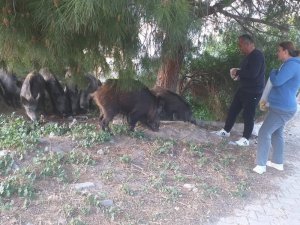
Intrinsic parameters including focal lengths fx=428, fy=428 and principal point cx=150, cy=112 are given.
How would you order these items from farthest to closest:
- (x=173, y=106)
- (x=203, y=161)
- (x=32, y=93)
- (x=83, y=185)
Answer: (x=32, y=93) < (x=173, y=106) < (x=203, y=161) < (x=83, y=185)

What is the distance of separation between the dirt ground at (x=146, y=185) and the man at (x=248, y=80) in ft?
1.88

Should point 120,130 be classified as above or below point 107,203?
above

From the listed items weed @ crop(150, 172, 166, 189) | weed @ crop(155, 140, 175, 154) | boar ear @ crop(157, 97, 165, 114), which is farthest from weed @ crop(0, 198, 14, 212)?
boar ear @ crop(157, 97, 165, 114)

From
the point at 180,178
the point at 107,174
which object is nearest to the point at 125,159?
the point at 107,174

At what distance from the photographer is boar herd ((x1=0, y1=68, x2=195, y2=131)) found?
590 cm

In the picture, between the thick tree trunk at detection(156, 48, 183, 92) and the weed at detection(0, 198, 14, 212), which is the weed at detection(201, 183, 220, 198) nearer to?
the weed at detection(0, 198, 14, 212)

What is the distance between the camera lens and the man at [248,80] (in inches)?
237

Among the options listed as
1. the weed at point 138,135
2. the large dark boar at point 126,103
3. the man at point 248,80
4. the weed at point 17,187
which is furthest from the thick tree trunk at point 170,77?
the weed at point 17,187

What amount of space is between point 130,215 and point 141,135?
84.8 inches

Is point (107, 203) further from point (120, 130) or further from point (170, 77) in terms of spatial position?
point (170, 77)

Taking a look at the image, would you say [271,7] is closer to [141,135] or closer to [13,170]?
[141,135]

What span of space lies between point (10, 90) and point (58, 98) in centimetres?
102

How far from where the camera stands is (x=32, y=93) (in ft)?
24.0

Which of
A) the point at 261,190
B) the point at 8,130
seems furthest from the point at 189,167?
the point at 8,130
